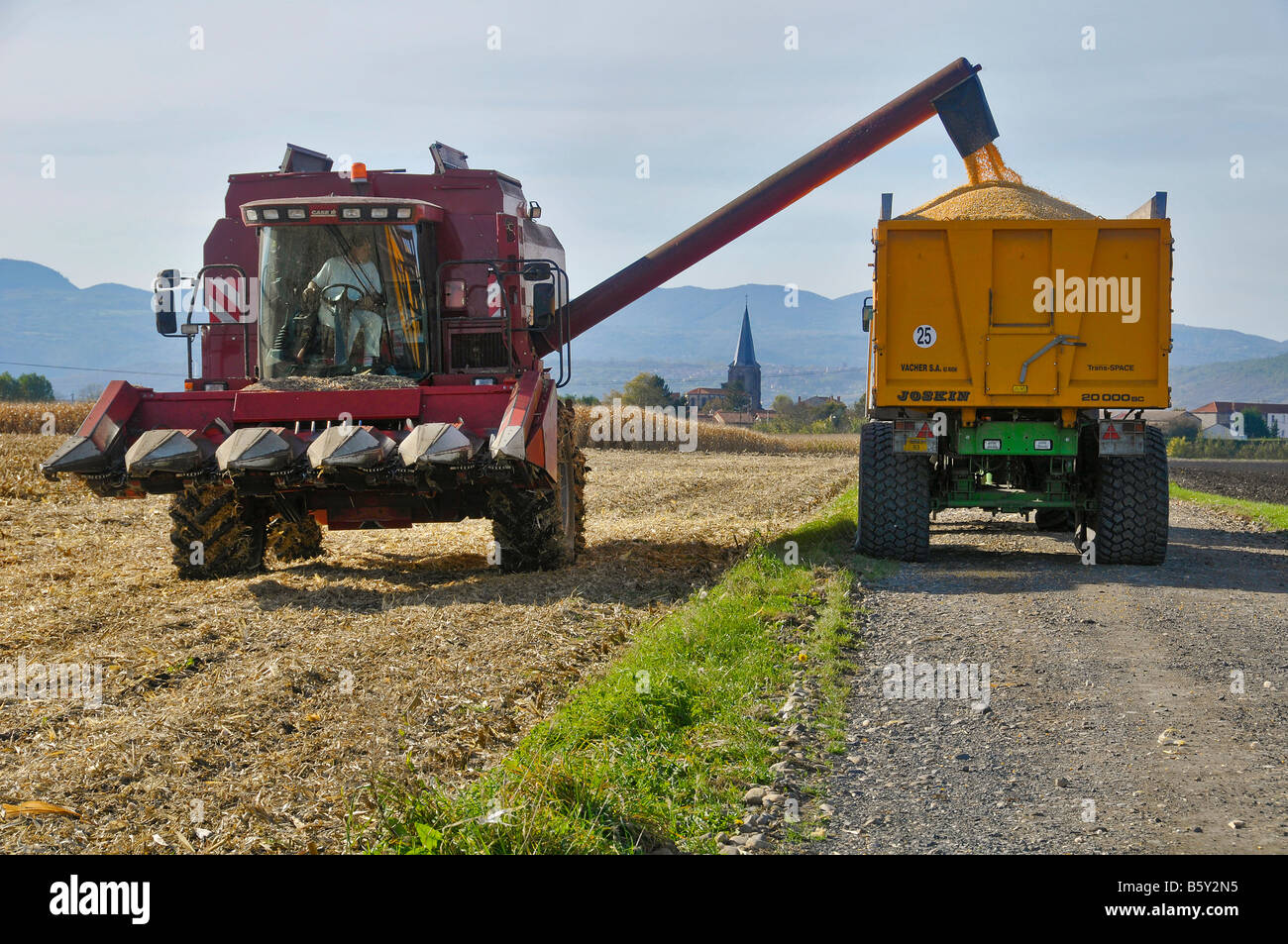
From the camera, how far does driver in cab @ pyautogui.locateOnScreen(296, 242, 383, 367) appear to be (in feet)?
34.5

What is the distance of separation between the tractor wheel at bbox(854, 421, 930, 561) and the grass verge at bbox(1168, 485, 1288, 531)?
22.4 feet

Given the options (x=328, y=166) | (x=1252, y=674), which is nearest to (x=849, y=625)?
(x=1252, y=674)

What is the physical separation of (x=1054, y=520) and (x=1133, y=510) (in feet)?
12.4

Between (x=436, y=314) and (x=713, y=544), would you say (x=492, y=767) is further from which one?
(x=713, y=544)

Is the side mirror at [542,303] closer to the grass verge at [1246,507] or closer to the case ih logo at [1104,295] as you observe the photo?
the case ih logo at [1104,295]

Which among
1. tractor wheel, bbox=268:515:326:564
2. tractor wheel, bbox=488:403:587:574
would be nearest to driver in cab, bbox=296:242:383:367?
tractor wheel, bbox=488:403:587:574

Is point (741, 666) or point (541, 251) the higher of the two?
point (541, 251)

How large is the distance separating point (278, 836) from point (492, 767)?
3.27 ft

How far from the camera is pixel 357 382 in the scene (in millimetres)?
10219

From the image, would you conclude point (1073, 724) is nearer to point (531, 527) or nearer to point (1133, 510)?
point (531, 527)

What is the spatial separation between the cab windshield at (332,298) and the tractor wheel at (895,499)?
4.39m

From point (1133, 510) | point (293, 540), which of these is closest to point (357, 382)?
point (293, 540)
